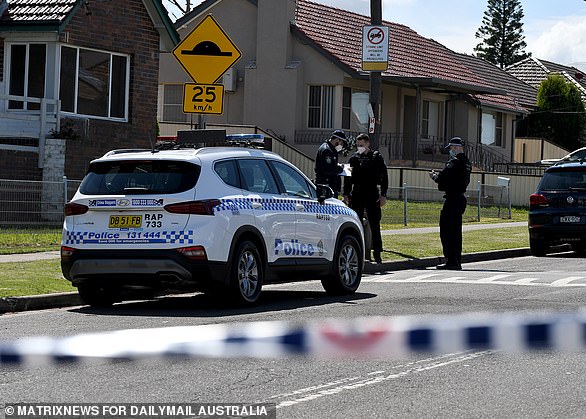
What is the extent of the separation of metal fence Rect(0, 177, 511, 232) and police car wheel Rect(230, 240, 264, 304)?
8.38m

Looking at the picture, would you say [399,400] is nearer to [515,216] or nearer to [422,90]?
[515,216]

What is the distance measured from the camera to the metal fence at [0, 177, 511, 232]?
21109 mm

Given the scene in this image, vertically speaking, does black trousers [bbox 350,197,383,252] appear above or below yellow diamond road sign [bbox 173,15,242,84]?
below

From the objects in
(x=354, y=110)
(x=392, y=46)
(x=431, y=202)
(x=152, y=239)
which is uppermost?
(x=392, y=46)

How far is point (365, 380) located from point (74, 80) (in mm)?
20864

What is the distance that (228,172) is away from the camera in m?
13.4

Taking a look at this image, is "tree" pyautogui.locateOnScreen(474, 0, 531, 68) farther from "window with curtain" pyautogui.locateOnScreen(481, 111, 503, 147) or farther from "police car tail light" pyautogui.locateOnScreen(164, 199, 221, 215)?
"police car tail light" pyautogui.locateOnScreen(164, 199, 221, 215)

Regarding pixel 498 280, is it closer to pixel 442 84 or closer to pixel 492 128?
pixel 442 84

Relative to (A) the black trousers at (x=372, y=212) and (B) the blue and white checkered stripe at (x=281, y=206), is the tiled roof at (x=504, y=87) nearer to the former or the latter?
(A) the black trousers at (x=372, y=212)

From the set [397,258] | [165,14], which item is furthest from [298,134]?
[397,258]

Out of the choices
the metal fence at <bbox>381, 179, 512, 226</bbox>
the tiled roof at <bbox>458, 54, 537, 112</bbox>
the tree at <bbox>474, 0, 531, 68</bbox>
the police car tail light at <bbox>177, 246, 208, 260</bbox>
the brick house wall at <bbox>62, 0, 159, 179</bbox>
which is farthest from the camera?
the tree at <bbox>474, 0, 531, 68</bbox>

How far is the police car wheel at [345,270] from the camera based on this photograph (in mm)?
15102

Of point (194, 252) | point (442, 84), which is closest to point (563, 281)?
point (194, 252)

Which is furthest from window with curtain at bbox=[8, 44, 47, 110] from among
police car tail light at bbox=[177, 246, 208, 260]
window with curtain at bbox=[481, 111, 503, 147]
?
window with curtain at bbox=[481, 111, 503, 147]
